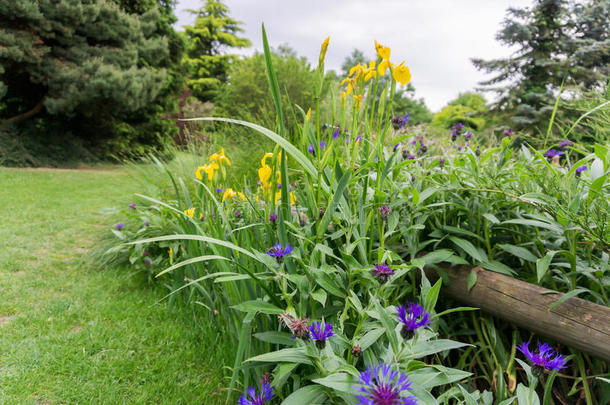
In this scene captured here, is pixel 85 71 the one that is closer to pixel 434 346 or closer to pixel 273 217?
pixel 273 217

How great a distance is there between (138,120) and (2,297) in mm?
11165

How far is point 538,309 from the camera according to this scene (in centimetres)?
116

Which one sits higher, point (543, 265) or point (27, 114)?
point (27, 114)

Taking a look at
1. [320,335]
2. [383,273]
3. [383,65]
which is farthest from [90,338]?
[383,65]

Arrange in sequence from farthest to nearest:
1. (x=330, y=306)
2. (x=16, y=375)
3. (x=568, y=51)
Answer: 1. (x=568, y=51)
2. (x=16, y=375)
3. (x=330, y=306)

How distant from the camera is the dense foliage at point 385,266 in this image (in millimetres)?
869

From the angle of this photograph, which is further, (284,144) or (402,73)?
(402,73)

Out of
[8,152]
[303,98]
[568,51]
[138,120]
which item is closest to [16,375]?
[303,98]

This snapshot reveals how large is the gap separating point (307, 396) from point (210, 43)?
25113 millimetres

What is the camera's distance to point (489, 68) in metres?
11.8

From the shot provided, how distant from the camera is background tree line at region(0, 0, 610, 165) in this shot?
29.8ft

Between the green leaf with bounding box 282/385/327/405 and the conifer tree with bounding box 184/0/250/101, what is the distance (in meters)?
21.2

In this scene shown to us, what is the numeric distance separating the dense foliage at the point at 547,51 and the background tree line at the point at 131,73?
0.03 meters

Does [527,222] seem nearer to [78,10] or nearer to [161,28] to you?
[78,10]
